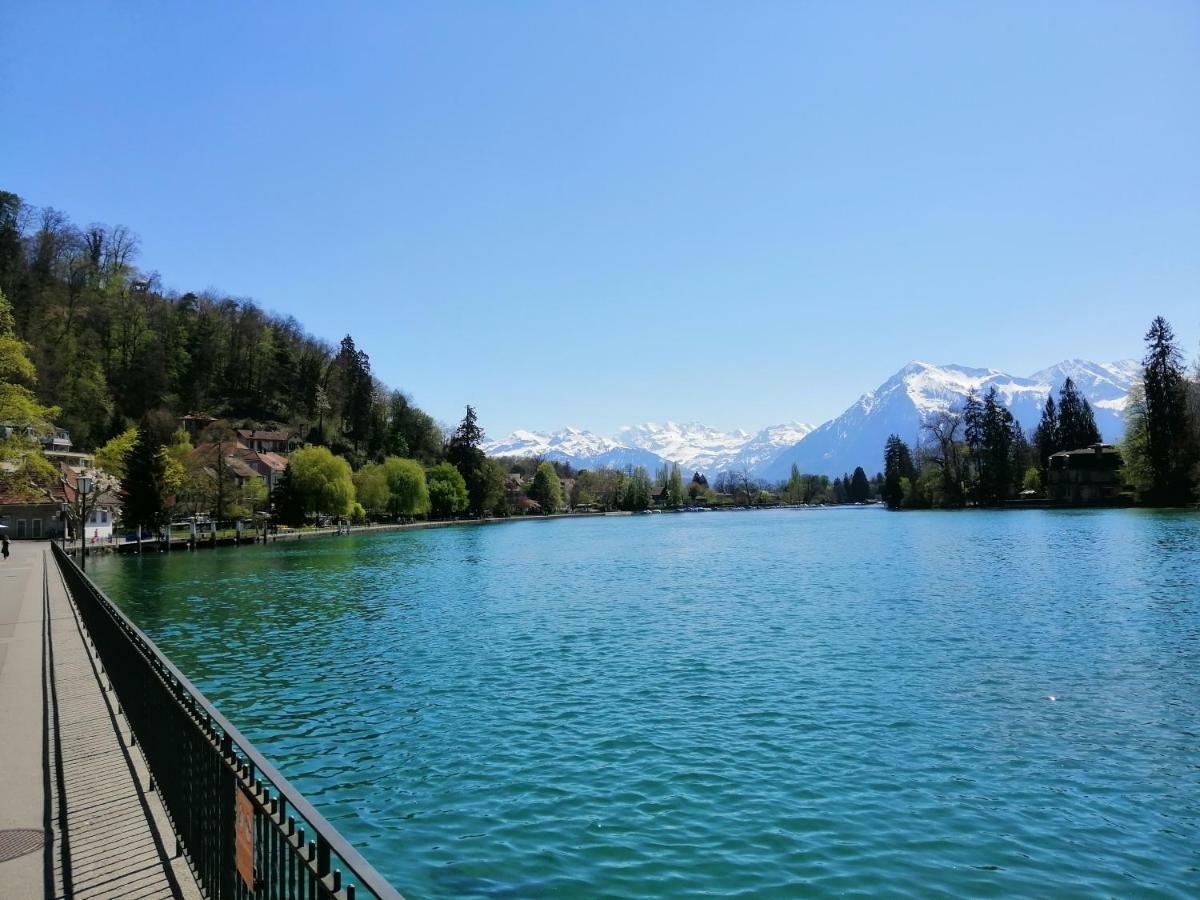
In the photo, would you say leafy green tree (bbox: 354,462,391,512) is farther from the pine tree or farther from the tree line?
the tree line

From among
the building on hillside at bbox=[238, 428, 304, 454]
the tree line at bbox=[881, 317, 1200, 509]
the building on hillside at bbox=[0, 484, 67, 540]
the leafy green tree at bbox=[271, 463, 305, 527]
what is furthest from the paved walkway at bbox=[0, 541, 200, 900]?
the building on hillside at bbox=[238, 428, 304, 454]

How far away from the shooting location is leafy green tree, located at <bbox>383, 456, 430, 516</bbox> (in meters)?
121

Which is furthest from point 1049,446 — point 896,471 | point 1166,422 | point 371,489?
point 371,489

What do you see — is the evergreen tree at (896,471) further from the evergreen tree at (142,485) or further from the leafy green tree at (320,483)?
the evergreen tree at (142,485)

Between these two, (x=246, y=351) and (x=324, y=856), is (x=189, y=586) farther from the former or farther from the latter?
(x=246, y=351)

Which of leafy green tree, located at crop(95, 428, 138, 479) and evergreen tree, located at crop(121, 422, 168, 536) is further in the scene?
leafy green tree, located at crop(95, 428, 138, 479)

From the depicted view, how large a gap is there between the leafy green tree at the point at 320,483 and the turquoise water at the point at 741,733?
64.3m

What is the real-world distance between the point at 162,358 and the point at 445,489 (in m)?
52.7

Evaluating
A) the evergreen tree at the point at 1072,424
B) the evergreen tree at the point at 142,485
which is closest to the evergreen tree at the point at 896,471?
the evergreen tree at the point at 1072,424

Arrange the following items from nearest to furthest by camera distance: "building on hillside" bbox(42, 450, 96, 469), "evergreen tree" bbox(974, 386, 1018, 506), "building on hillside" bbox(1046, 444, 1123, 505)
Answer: "building on hillside" bbox(42, 450, 96, 469)
"building on hillside" bbox(1046, 444, 1123, 505)
"evergreen tree" bbox(974, 386, 1018, 506)

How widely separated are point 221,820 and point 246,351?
15535 cm

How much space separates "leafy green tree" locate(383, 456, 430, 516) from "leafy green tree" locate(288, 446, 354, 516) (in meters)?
21.7

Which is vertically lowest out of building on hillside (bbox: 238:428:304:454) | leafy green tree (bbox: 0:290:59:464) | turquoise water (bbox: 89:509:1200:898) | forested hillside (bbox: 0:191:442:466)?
turquoise water (bbox: 89:509:1200:898)

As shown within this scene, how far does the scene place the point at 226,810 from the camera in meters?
5.16
